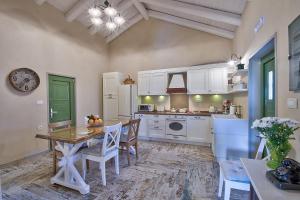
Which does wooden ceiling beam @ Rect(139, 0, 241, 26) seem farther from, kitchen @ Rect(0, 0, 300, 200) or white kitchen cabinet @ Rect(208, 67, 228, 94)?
white kitchen cabinet @ Rect(208, 67, 228, 94)

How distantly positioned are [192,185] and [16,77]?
12.9 feet

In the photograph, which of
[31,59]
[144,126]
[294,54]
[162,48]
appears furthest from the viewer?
[162,48]

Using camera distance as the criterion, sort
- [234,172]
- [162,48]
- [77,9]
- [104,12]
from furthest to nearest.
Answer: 1. [162,48]
2. [77,9]
3. [104,12]
4. [234,172]

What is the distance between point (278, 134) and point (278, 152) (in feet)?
0.46

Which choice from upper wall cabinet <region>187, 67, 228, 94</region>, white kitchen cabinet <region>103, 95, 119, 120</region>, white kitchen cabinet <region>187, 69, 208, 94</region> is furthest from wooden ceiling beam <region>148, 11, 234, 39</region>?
white kitchen cabinet <region>103, 95, 119, 120</region>

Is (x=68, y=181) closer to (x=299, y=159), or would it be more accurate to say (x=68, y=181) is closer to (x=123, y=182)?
(x=123, y=182)

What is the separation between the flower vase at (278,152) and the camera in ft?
3.63

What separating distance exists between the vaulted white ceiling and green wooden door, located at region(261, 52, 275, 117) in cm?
131

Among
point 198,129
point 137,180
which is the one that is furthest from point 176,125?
point 137,180

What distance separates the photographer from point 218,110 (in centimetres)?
461

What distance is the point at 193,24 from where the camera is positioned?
4582 mm

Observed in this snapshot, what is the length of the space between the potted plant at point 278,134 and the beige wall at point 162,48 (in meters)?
3.92

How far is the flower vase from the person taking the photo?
111 cm

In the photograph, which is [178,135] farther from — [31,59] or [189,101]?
[31,59]
